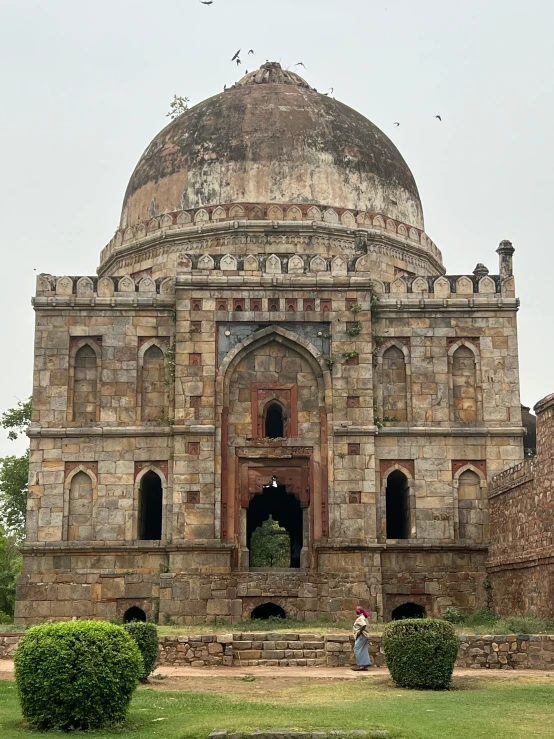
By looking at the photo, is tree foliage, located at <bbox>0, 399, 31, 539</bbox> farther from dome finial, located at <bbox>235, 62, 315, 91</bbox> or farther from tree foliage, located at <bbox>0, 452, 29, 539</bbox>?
dome finial, located at <bbox>235, 62, 315, 91</bbox>

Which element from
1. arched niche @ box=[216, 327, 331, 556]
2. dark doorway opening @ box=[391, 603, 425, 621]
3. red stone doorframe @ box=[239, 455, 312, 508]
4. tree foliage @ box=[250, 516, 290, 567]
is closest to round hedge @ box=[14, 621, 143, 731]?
arched niche @ box=[216, 327, 331, 556]

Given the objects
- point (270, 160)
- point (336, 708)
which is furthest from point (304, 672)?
point (270, 160)

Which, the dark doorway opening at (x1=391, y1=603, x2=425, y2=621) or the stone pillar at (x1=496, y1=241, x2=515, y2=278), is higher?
the stone pillar at (x1=496, y1=241, x2=515, y2=278)

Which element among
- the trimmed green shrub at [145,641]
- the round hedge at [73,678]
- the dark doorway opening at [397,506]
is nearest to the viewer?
the round hedge at [73,678]

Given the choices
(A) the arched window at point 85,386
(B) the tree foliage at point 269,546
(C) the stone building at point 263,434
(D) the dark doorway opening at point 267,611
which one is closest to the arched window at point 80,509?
A: (C) the stone building at point 263,434

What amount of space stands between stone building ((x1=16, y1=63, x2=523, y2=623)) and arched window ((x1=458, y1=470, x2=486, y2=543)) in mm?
41

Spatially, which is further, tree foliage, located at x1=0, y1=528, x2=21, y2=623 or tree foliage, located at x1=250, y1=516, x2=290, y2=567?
tree foliage, located at x1=250, y1=516, x2=290, y2=567

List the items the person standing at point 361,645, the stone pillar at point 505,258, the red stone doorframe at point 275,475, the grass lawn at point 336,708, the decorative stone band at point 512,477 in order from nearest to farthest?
the grass lawn at point 336,708 < the person standing at point 361,645 < the decorative stone band at point 512,477 < the red stone doorframe at point 275,475 < the stone pillar at point 505,258

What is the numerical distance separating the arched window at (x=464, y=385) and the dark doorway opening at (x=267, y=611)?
542cm

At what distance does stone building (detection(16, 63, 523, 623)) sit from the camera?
22.4 metres

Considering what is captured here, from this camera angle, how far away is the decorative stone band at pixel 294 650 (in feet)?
55.6

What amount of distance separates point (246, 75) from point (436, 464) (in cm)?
1295

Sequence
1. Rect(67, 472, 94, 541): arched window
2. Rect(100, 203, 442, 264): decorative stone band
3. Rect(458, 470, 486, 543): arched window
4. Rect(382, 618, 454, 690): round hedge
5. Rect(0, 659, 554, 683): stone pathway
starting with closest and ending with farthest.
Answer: Rect(382, 618, 454, 690): round hedge < Rect(0, 659, 554, 683): stone pathway < Rect(67, 472, 94, 541): arched window < Rect(458, 470, 486, 543): arched window < Rect(100, 203, 442, 264): decorative stone band

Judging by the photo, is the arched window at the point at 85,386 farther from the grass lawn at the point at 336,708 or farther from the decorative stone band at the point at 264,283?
the grass lawn at the point at 336,708
